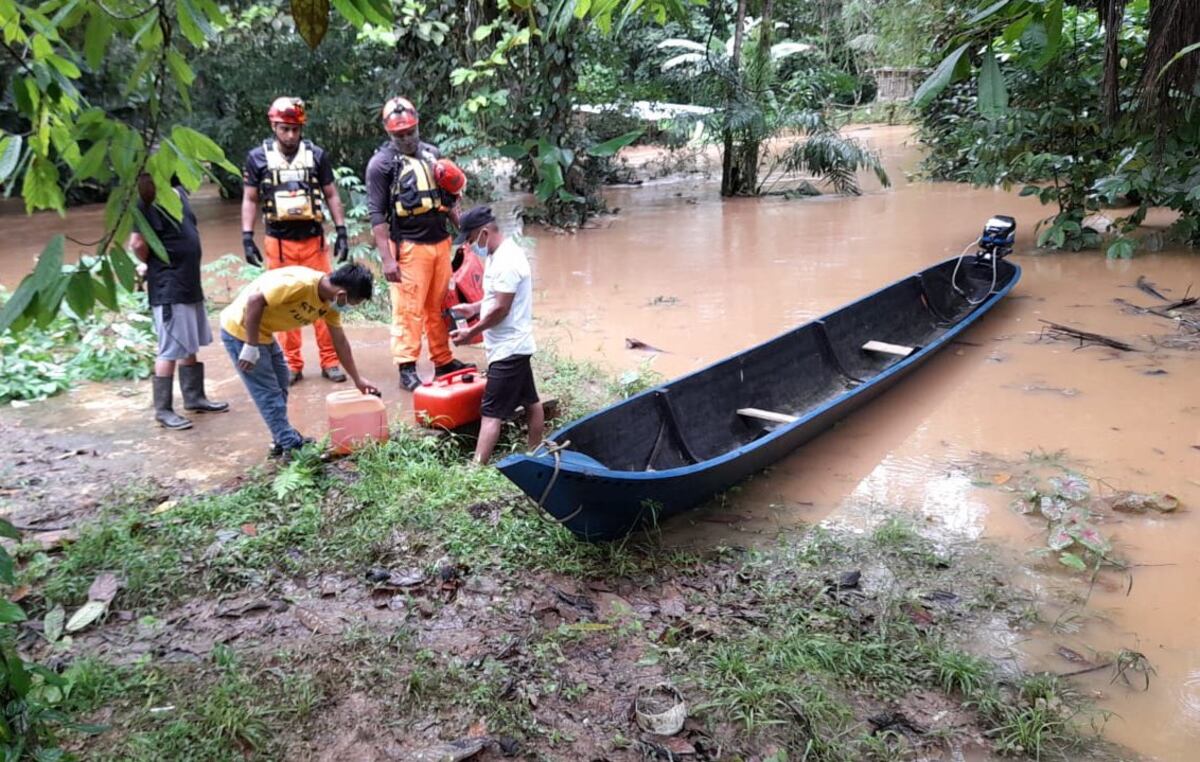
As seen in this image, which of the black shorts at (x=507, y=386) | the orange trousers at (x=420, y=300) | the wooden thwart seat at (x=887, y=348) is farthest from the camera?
the wooden thwart seat at (x=887, y=348)

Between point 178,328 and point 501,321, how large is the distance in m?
2.00

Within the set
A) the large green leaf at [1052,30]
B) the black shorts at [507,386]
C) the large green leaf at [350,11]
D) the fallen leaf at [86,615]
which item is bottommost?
the fallen leaf at [86,615]

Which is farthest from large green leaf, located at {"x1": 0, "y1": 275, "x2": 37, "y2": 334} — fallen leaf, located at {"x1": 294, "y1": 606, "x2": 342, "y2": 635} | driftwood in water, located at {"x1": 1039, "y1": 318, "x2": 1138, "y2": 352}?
driftwood in water, located at {"x1": 1039, "y1": 318, "x2": 1138, "y2": 352}

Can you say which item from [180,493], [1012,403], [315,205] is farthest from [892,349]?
[180,493]

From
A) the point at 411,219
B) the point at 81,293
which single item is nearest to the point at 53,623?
the point at 81,293

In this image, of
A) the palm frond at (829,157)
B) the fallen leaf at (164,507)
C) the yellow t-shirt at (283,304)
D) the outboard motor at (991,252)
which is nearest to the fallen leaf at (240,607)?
the fallen leaf at (164,507)

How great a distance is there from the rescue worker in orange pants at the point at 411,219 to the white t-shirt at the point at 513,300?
107 centimetres

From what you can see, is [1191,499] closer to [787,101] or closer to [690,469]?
[690,469]

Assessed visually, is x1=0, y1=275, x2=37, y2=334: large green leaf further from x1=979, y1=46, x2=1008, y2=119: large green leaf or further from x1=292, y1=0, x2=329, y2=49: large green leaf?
x1=979, y1=46, x2=1008, y2=119: large green leaf

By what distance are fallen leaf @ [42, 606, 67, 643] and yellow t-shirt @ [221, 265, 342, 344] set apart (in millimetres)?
1435

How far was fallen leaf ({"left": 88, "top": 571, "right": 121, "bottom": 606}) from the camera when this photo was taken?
3275 mm

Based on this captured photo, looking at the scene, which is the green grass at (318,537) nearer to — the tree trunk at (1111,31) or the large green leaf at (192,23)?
the large green leaf at (192,23)

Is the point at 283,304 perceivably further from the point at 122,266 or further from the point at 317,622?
the point at 122,266

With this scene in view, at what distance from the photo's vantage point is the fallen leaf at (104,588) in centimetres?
328
